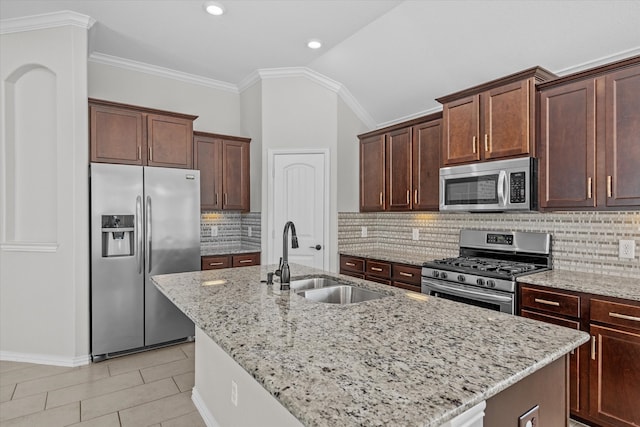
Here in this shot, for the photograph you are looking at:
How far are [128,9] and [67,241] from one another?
2053 mm

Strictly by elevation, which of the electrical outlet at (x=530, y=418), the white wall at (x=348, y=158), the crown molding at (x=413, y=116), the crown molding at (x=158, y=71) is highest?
the crown molding at (x=158, y=71)

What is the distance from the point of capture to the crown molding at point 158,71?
12.9 ft

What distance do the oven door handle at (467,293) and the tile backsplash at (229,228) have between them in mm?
2149

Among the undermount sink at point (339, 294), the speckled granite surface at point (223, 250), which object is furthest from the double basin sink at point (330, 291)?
the speckled granite surface at point (223, 250)

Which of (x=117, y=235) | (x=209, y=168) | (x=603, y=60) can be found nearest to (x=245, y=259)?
(x=209, y=168)

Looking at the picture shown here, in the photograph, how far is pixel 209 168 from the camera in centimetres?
430

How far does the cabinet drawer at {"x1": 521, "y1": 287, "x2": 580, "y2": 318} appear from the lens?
7.57ft

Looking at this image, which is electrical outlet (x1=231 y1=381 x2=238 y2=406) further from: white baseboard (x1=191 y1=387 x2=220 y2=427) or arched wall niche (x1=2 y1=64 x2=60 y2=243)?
arched wall niche (x1=2 y1=64 x2=60 y2=243)

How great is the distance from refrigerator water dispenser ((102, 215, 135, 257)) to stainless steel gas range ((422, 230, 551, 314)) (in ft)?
9.04

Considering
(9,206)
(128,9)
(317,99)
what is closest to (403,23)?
(317,99)

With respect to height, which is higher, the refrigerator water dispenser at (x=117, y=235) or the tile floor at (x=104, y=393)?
the refrigerator water dispenser at (x=117, y=235)

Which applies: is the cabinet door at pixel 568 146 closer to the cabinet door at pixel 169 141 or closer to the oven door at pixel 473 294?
the oven door at pixel 473 294

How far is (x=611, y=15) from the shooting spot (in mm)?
2461

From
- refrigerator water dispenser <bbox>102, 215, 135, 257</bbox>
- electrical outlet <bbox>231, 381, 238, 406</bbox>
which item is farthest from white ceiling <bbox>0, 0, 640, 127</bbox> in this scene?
electrical outlet <bbox>231, 381, 238, 406</bbox>
